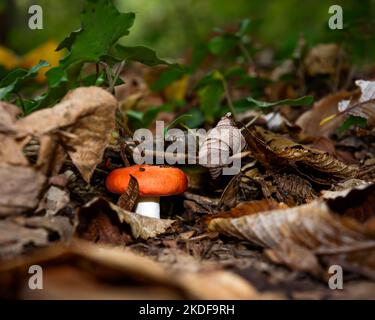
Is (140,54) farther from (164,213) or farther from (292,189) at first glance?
(292,189)

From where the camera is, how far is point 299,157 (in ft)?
5.93

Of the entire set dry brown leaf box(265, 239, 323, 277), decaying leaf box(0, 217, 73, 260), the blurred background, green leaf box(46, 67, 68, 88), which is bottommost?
dry brown leaf box(265, 239, 323, 277)

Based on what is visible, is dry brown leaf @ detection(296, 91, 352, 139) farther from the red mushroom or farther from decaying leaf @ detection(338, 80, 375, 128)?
the red mushroom

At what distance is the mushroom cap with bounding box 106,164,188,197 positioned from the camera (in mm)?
1713

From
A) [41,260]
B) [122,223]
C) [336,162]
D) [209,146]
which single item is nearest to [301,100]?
[336,162]

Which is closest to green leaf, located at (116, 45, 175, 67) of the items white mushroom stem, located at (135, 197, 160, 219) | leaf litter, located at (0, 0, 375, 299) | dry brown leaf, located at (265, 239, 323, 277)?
leaf litter, located at (0, 0, 375, 299)

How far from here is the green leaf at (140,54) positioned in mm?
1792

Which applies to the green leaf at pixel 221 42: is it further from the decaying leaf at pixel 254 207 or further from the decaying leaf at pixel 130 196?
the decaying leaf at pixel 254 207

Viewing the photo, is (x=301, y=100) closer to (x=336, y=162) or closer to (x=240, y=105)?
(x=336, y=162)

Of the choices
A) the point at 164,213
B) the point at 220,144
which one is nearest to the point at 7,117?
the point at 220,144

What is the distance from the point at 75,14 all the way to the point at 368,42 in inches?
261

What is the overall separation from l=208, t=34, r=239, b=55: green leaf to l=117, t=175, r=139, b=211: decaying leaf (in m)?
1.89

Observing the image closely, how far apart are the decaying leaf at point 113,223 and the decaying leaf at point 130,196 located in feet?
0.36

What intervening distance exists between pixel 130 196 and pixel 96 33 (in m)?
0.76
